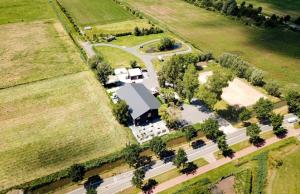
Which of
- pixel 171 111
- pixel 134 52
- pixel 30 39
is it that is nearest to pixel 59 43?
pixel 30 39

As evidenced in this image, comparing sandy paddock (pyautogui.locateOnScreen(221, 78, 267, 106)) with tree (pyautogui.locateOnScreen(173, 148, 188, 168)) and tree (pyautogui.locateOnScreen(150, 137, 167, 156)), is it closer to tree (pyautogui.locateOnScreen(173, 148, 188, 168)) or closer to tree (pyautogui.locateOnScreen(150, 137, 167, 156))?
tree (pyautogui.locateOnScreen(150, 137, 167, 156))

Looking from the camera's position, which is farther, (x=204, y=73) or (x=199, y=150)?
(x=204, y=73)

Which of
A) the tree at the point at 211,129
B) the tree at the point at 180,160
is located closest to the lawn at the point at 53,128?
the tree at the point at 180,160

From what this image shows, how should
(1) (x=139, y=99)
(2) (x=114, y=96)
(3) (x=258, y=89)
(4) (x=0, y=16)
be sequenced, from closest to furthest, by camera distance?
(1) (x=139, y=99), (2) (x=114, y=96), (3) (x=258, y=89), (4) (x=0, y=16)

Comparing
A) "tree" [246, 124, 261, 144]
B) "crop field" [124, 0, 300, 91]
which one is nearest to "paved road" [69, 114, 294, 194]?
"tree" [246, 124, 261, 144]

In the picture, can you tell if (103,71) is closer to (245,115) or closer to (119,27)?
(245,115)

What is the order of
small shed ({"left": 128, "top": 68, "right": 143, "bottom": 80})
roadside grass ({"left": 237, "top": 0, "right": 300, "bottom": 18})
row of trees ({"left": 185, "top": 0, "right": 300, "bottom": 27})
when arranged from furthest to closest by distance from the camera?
roadside grass ({"left": 237, "top": 0, "right": 300, "bottom": 18}) → row of trees ({"left": 185, "top": 0, "right": 300, "bottom": 27}) → small shed ({"left": 128, "top": 68, "right": 143, "bottom": 80})

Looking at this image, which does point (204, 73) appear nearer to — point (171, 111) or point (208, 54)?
point (208, 54)
